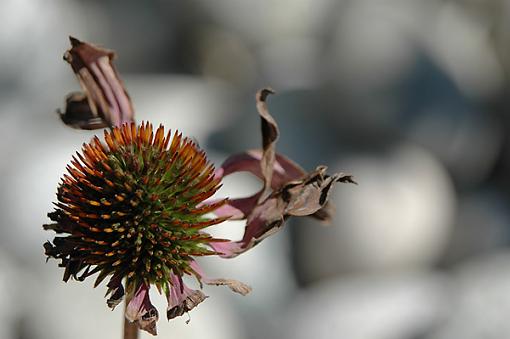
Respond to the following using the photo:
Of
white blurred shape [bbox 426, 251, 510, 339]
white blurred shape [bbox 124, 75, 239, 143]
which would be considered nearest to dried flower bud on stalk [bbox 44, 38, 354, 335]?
white blurred shape [bbox 426, 251, 510, 339]

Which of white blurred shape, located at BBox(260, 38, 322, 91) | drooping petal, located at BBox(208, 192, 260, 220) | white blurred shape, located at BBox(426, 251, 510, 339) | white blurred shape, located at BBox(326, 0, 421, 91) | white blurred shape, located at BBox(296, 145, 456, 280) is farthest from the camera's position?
white blurred shape, located at BBox(260, 38, 322, 91)

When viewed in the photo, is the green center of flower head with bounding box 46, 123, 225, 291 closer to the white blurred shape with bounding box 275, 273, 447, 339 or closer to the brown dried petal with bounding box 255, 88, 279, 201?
the brown dried petal with bounding box 255, 88, 279, 201

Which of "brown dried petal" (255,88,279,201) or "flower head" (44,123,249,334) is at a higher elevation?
"brown dried petal" (255,88,279,201)

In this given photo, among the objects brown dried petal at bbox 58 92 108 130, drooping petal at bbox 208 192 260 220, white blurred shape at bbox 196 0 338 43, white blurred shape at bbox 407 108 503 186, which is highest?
white blurred shape at bbox 196 0 338 43

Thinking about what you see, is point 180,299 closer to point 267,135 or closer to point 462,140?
point 267,135

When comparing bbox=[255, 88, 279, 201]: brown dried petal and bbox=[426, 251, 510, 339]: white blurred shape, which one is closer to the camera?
bbox=[255, 88, 279, 201]: brown dried petal

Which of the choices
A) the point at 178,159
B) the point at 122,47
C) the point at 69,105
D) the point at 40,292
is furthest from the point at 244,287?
the point at 122,47

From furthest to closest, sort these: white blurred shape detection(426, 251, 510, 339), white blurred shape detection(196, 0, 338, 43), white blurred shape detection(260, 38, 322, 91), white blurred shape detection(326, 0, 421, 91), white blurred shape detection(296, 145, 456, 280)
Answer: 1. white blurred shape detection(196, 0, 338, 43)
2. white blurred shape detection(260, 38, 322, 91)
3. white blurred shape detection(326, 0, 421, 91)
4. white blurred shape detection(296, 145, 456, 280)
5. white blurred shape detection(426, 251, 510, 339)
